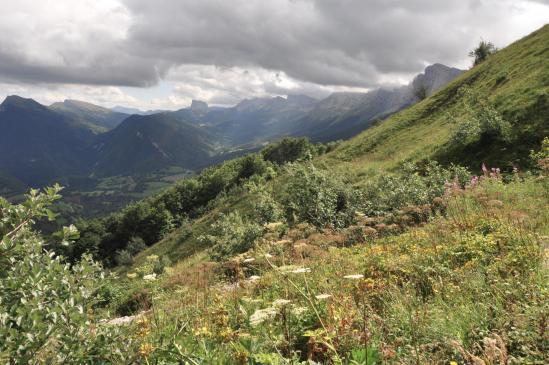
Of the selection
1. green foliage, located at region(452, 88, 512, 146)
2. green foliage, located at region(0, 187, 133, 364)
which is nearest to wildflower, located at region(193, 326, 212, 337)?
green foliage, located at region(0, 187, 133, 364)

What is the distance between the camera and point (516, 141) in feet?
71.4

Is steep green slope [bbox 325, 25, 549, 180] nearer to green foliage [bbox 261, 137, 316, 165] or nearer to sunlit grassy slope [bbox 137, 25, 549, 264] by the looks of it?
sunlit grassy slope [bbox 137, 25, 549, 264]

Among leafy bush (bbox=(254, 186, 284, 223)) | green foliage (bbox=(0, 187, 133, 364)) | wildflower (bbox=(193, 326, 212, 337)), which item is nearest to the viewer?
green foliage (bbox=(0, 187, 133, 364))

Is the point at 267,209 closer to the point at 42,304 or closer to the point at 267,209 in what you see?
the point at 267,209

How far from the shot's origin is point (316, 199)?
17000 mm

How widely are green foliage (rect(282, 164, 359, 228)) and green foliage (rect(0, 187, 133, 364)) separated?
39.7 feet

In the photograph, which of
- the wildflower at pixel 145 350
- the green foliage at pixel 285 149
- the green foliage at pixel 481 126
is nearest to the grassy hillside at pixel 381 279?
the wildflower at pixel 145 350

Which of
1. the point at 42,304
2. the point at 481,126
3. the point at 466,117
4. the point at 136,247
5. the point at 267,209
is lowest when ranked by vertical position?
the point at 136,247

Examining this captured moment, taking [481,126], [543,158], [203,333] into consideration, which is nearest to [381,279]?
[203,333]

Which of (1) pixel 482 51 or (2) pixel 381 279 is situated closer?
(2) pixel 381 279

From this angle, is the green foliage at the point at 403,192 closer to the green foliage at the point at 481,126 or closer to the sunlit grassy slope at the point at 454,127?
the sunlit grassy slope at the point at 454,127

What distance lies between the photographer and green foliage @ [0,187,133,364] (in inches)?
136

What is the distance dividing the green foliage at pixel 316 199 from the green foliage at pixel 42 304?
12102mm

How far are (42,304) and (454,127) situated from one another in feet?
94.0
